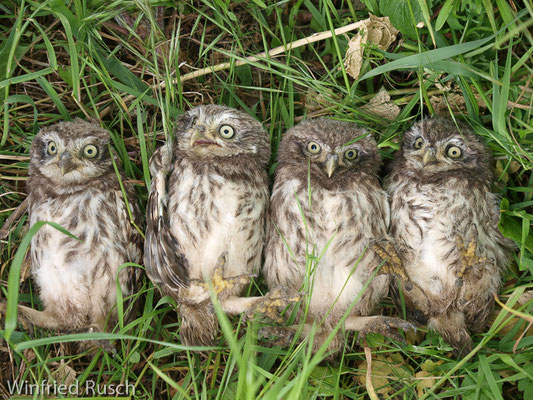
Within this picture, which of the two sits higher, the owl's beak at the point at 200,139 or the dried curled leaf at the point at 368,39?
the dried curled leaf at the point at 368,39

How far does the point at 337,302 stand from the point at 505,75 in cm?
162

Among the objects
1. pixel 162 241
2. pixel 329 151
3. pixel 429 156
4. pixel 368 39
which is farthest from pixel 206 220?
pixel 368 39

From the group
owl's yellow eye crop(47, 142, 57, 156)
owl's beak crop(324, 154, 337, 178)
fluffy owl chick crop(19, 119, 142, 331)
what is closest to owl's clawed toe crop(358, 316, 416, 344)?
owl's beak crop(324, 154, 337, 178)

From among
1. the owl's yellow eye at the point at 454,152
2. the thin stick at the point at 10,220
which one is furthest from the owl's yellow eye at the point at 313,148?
the thin stick at the point at 10,220

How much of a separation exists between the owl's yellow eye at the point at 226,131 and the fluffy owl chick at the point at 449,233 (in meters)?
1.08

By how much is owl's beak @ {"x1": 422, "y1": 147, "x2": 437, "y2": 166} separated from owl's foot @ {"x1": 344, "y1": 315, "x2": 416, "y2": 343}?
3.08 feet

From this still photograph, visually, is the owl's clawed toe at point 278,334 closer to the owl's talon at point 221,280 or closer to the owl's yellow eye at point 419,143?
the owl's talon at point 221,280

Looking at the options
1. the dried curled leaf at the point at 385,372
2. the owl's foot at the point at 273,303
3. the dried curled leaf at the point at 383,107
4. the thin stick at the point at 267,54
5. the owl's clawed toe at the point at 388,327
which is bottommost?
the dried curled leaf at the point at 385,372

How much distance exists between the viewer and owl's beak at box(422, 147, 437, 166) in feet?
9.91

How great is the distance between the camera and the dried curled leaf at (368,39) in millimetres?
3324

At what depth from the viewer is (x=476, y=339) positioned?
127 inches

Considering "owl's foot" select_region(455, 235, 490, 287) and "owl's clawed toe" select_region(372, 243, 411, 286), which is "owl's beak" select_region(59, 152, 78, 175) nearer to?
"owl's clawed toe" select_region(372, 243, 411, 286)

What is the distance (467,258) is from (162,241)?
1.77 meters

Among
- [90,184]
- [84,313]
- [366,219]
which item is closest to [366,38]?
[366,219]
